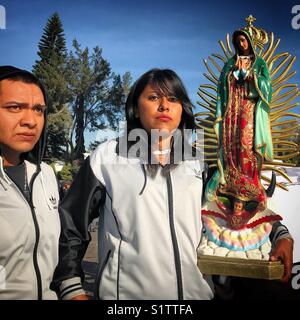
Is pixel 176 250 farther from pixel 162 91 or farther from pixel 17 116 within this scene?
pixel 17 116

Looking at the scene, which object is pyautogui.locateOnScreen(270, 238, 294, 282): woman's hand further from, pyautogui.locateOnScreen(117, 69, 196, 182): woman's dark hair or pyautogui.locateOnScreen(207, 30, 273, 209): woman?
pyautogui.locateOnScreen(117, 69, 196, 182): woman's dark hair

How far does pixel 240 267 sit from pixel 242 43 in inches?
42.0

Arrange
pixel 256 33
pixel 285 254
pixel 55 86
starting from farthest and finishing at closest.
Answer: pixel 55 86
pixel 256 33
pixel 285 254

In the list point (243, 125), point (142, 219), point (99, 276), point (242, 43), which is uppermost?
point (242, 43)

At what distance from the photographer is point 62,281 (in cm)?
146

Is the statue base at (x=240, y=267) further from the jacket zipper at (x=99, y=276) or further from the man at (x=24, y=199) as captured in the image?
the man at (x=24, y=199)

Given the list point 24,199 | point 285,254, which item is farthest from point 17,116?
point 285,254

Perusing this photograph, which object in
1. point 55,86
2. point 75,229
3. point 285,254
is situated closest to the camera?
point 75,229

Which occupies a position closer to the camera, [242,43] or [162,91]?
[162,91]

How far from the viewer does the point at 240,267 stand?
5.32ft

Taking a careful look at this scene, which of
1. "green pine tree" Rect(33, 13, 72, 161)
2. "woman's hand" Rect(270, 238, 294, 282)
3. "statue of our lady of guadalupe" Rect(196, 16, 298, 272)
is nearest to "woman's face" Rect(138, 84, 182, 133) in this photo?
"statue of our lady of guadalupe" Rect(196, 16, 298, 272)

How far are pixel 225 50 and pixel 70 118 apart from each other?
911 mm
